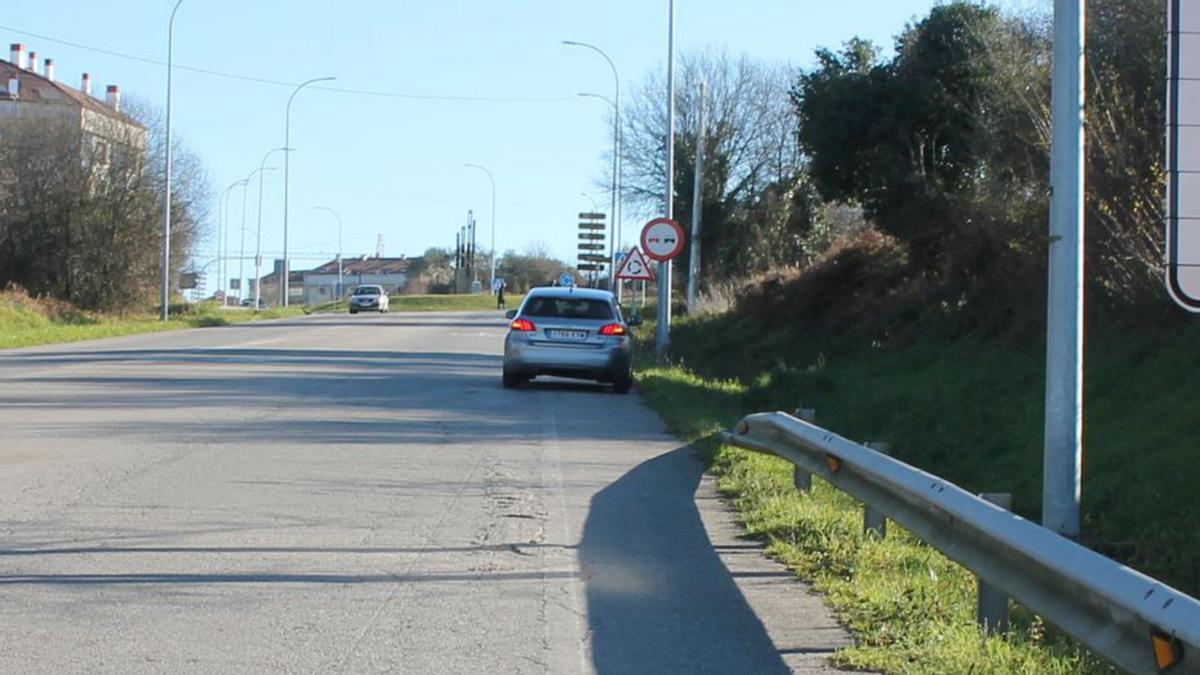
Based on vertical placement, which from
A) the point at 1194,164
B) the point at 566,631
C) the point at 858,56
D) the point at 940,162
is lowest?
the point at 566,631

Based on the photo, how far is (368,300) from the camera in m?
73.2

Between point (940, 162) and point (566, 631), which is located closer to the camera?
point (566, 631)

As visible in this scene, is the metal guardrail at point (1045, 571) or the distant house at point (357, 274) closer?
the metal guardrail at point (1045, 571)

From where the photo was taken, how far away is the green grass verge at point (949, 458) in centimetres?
681

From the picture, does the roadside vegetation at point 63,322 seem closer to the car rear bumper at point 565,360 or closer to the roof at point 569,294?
the roof at point 569,294

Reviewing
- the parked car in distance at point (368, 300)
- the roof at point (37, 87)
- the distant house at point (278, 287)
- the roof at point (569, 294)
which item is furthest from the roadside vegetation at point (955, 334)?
the distant house at point (278, 287)

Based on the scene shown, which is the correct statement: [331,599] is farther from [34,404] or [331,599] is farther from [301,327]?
[301,327]

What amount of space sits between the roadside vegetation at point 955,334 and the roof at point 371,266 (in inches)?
5568

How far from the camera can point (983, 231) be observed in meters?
22.3

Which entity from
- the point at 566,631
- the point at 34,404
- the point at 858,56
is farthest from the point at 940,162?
the point at 566,631

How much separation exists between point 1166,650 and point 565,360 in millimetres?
17416

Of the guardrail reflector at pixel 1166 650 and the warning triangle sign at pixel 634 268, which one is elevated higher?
the warning triangle sign at pixel 634 268

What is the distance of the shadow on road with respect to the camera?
21.0 feet

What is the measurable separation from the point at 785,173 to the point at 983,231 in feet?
Answer: 111
